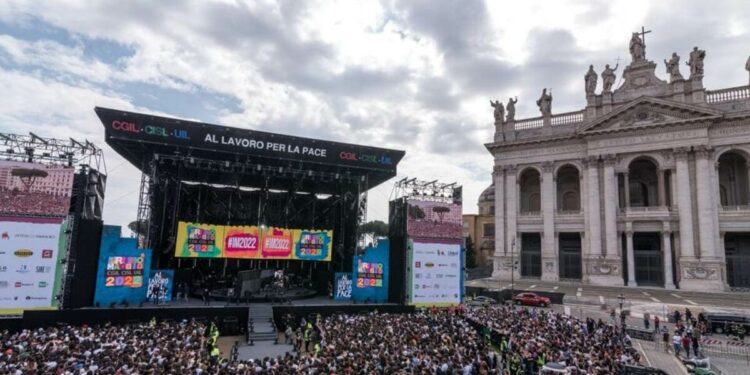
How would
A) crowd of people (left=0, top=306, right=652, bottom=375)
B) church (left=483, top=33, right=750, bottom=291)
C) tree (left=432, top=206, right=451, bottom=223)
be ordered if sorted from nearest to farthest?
crowd of people (left=0, top=306, right=652, bottom=375) → tree (left=432, top=206, right=451, bottom=223) → church (left=483, top=33, right=750, bottom=291)

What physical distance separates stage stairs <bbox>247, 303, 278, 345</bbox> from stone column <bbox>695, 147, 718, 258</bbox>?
37272 mm

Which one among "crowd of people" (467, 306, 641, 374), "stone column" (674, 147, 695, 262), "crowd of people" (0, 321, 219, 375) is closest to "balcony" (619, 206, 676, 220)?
"stone column" (674, 147, 695, 262)

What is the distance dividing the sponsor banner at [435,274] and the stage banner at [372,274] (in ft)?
6.24

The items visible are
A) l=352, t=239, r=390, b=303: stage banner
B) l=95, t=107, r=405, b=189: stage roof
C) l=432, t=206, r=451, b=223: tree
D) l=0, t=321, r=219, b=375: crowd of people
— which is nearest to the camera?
l=0, t=321, r=219, b=375: crowd of people

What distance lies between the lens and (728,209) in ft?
131

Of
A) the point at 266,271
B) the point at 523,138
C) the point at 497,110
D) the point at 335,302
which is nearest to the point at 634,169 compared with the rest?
the point at 523,138

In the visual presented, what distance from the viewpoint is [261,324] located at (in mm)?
25734

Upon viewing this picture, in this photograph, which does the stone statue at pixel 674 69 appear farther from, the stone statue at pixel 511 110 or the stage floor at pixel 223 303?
the stage floor at pixel 223 303

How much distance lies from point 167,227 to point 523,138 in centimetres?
3713

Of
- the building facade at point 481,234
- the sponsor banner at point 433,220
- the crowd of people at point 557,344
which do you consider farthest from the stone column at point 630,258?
the building facade at point 481,234

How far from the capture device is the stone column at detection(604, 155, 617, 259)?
43.3 m

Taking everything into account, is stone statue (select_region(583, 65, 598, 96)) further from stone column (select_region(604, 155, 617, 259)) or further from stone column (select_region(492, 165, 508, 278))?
stone column (select_region(492, 165, 508, 278))

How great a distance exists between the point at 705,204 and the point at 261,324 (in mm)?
39143

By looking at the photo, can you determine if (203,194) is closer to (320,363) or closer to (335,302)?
(335,302)
